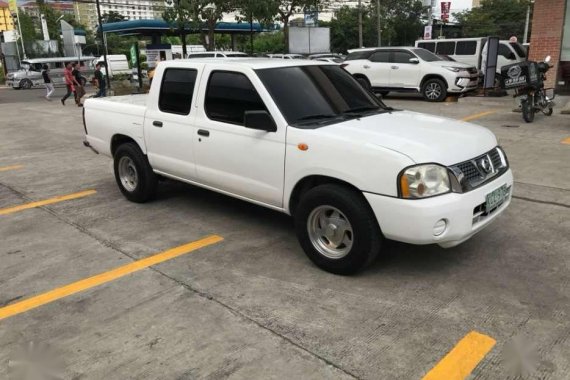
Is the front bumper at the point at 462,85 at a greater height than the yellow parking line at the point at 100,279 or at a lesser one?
greater

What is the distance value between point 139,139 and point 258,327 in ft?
10.8

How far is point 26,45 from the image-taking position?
174 ft

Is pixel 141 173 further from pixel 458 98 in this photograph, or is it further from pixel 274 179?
pixel 458 98

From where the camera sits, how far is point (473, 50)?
1945 centimetres

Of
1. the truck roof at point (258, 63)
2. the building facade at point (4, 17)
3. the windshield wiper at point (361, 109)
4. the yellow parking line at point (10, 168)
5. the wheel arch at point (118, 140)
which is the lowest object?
the yellow parking line at point (10, 168)

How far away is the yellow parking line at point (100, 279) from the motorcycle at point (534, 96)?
8875 millimetres

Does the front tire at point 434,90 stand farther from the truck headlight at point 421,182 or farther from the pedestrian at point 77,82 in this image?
the truck headlight at point 421,182

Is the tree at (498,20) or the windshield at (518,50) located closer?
the windshield at (518,50)

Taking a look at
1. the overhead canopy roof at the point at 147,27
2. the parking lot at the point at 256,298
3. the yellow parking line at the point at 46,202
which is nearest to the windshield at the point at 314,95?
the parking lot at the point at 256,298

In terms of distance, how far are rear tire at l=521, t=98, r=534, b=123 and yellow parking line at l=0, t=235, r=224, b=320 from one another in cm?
887

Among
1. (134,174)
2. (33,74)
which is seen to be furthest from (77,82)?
(33,74)

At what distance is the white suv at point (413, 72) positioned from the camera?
15523mm

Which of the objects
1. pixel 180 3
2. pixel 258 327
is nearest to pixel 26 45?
pixel 180 3

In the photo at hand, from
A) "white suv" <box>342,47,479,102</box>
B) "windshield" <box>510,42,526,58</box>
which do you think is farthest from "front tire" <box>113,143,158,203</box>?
"windshield" <box>510,42,526,58</box>
